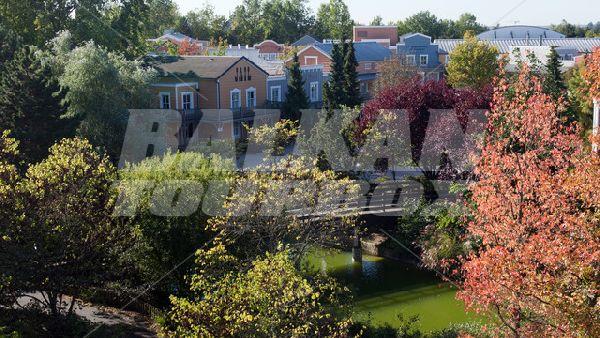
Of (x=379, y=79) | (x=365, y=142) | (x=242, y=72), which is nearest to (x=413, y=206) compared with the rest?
(x=365, y=142)

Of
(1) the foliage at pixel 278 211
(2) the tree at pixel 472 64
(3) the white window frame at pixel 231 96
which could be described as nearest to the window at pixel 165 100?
(3) the white window frame at pixel 231 96

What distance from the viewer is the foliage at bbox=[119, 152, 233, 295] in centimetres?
1712

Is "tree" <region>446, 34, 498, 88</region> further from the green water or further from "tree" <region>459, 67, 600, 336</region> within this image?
"tree" <region>459, 67, 600, 336</region>

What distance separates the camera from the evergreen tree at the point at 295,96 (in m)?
40.1

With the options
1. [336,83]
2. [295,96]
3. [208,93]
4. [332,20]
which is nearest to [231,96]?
[208,93]

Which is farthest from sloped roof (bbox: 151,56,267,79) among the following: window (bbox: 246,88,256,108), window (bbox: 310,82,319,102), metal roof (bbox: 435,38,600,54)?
metal roof (bbox: 435,38,600,54)

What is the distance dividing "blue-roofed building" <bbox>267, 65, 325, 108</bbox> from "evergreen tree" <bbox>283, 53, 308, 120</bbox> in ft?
2.23

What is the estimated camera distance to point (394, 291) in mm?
20172

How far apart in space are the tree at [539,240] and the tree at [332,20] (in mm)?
74054

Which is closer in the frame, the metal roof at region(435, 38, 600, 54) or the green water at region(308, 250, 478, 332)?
the green water at region(308, 250, 478, 332)

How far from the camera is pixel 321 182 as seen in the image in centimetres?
1781

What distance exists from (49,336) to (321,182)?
24.3ft

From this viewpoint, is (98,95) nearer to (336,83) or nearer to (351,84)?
(336,83)

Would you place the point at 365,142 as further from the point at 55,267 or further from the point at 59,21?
the point at 59,21
